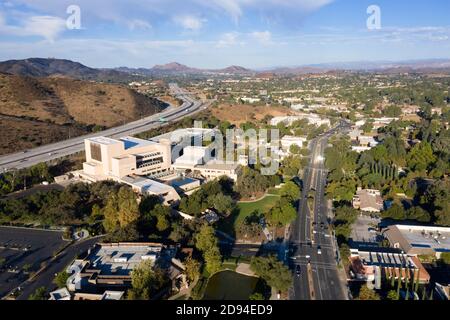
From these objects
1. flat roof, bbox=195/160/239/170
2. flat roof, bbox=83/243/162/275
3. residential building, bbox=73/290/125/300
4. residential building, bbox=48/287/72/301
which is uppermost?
flat roof, bbox=195/160/239/170

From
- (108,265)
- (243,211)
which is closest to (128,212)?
(108,265)

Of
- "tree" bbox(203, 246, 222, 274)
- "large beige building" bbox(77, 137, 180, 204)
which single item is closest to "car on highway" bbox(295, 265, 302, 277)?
"tree" bbox(203, 246, 222, 274)

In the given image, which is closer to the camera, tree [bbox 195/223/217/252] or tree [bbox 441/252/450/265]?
tree [bbox 195/223/217/252]

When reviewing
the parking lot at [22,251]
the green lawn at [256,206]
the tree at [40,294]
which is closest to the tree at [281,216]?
the green lawn at [256,206]

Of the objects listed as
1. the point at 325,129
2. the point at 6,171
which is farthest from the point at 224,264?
the point at 325,129

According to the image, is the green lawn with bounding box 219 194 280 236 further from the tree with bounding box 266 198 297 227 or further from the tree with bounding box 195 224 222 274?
the tree with bounding box 195 224 222 274

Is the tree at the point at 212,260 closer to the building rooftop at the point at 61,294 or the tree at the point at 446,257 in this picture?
the building rooftop at the point at 61,294
